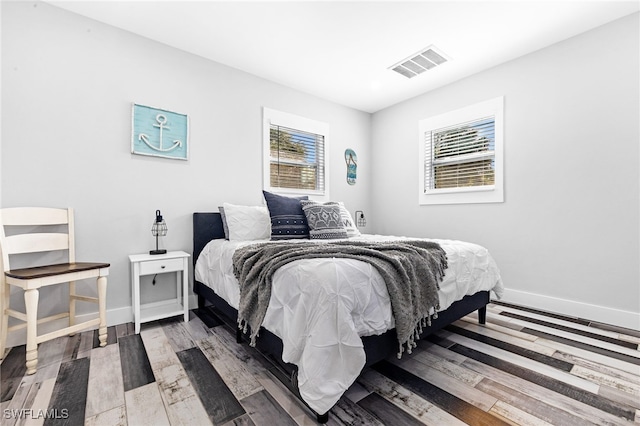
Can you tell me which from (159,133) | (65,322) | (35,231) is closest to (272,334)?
(65,322)

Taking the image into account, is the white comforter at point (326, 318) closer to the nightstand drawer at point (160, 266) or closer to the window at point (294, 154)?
the nightstand drawer at point (160, 266)

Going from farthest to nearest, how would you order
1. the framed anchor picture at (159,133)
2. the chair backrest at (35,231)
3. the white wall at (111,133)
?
1. the framed anchor picture at (159,133)
2. the white wall at (111,133)
3. the chair backrest at (35,231)

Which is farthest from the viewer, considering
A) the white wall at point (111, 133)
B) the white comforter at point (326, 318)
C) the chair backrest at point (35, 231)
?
the white wall at point (111, 133)

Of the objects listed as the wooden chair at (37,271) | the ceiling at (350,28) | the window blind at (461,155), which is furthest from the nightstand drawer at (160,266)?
the window blind at (461,155)

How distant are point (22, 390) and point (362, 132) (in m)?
4.43

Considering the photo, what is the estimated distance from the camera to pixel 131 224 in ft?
8.58

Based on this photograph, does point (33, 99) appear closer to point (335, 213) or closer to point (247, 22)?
point (247, 22)

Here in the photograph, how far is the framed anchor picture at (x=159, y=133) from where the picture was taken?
264 cm

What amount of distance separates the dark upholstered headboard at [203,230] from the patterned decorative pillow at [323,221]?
946 millimetres

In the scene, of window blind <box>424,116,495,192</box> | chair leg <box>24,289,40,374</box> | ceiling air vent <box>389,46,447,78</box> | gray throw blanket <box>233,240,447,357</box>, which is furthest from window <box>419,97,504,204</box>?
chair leg <box>24,289,40,374</box>

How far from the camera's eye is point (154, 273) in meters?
2.47

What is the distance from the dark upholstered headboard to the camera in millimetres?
2902

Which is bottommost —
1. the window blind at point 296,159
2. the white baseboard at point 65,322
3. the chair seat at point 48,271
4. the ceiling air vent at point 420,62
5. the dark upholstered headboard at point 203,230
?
the white baseboard at point 65,322

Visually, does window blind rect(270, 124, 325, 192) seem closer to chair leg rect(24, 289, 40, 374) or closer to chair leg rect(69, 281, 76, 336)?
chair leg rect(69, 281, 76, 336)
